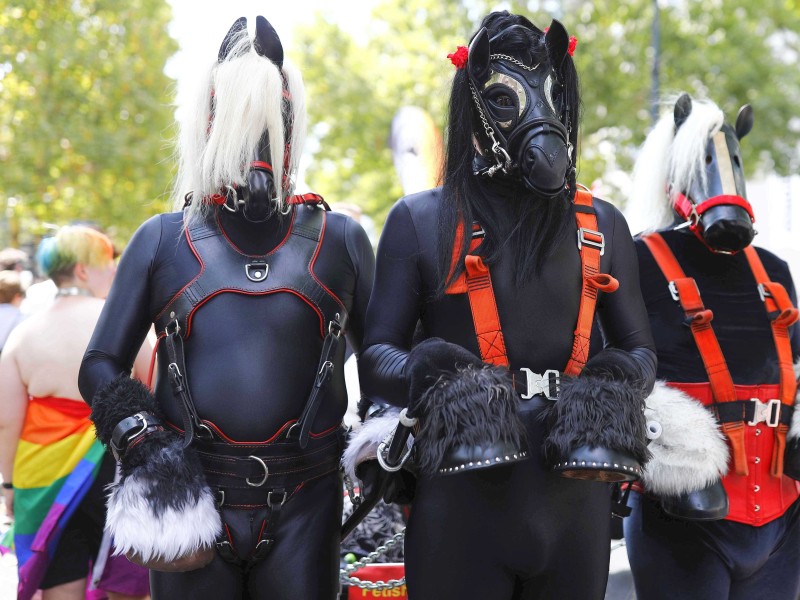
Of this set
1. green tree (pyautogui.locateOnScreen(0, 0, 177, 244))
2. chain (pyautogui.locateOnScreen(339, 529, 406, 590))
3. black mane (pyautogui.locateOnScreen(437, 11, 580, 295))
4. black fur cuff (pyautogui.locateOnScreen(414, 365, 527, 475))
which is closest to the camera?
black fur cuff (pyautogui.locateOnScreen(414, 365, 527, 475))

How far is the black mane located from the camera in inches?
85.8

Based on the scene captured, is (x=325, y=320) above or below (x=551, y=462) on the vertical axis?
above

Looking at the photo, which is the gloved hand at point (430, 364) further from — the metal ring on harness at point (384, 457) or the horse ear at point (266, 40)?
the horse ear at point (266, 40)

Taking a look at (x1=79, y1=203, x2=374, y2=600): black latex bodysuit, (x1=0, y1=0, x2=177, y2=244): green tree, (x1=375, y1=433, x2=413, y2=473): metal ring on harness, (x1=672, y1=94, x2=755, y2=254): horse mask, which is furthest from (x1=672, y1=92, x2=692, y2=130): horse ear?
(x1=0, y1=0, x2=177, y2=244): green tree

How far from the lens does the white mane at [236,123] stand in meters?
2.54

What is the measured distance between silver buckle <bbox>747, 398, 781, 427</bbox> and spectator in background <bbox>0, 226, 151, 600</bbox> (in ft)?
8.32

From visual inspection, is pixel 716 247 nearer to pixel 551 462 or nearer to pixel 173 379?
pixel 551 462

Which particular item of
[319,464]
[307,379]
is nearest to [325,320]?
[307,379]

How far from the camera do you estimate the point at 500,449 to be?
1895 millimetres

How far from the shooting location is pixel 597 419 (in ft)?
6.38

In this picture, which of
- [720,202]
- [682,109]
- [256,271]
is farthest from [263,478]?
[682,109]

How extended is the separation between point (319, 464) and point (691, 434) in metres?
1.09

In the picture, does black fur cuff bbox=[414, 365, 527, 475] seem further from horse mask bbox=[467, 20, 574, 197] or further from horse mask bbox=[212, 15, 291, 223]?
horse mask bbox=[212, 15, 291, 223]

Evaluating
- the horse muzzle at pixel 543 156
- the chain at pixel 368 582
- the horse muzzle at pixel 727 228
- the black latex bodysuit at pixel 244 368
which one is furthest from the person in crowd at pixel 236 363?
the horse muzzle at pixel 727 228
